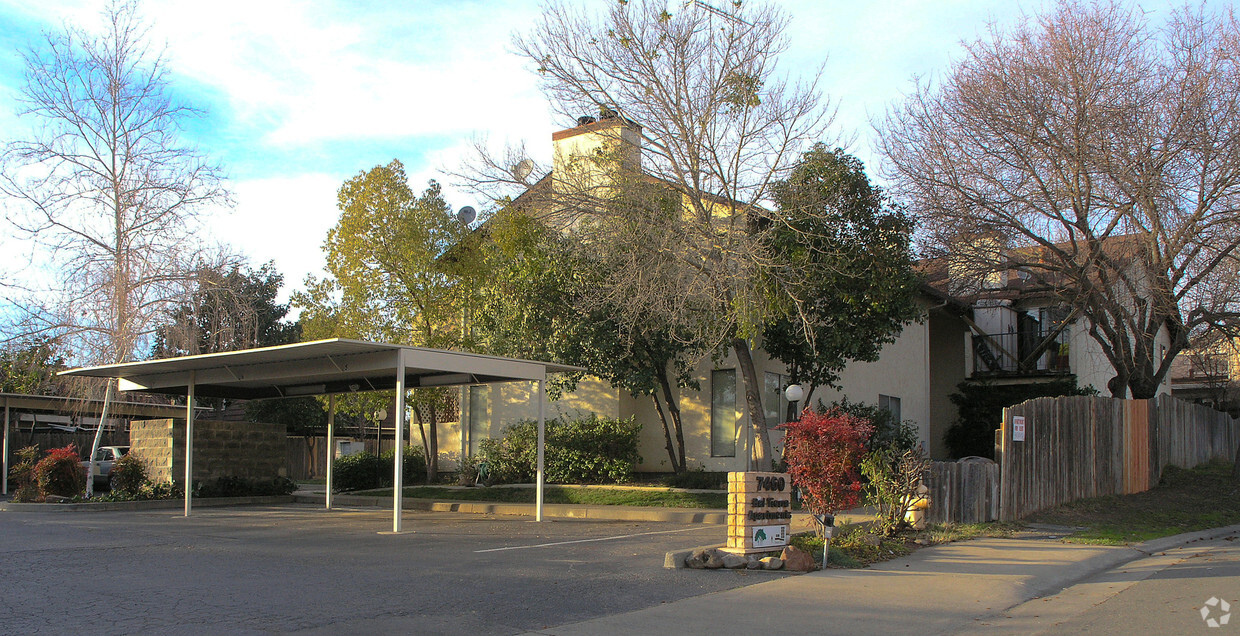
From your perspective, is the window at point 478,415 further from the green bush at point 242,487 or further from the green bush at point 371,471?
the green bush at point 242,487

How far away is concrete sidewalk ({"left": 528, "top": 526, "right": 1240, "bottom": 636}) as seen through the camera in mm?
7641

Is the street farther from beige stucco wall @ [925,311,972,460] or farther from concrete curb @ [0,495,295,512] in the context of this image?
beige stucco wall @ [925,311,972,460]

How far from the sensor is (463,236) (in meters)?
23.7

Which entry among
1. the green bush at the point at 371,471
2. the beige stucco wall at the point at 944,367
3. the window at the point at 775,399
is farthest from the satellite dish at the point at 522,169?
the beige stucco wall at the point at 944,367

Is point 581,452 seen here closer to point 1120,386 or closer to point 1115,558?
point 1115,558

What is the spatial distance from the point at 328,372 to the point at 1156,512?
15759 millimetres

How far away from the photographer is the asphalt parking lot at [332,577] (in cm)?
755

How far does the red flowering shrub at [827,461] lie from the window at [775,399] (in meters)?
11.4

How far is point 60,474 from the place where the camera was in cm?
2050

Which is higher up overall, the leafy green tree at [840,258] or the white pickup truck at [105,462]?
the leafy green tree at [840,258]

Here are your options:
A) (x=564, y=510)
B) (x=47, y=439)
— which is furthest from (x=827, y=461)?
(x=47, y=439)

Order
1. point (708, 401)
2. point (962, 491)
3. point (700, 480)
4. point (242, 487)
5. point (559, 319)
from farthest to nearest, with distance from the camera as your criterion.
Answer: point (708, 401), point (242, 487), point (700, 480), point (559, 319), point (962, 491)

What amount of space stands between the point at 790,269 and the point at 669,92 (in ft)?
13.5

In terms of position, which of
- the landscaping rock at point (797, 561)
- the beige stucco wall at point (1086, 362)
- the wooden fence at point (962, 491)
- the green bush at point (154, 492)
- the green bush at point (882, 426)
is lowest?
the green bush at point (154, 492)
